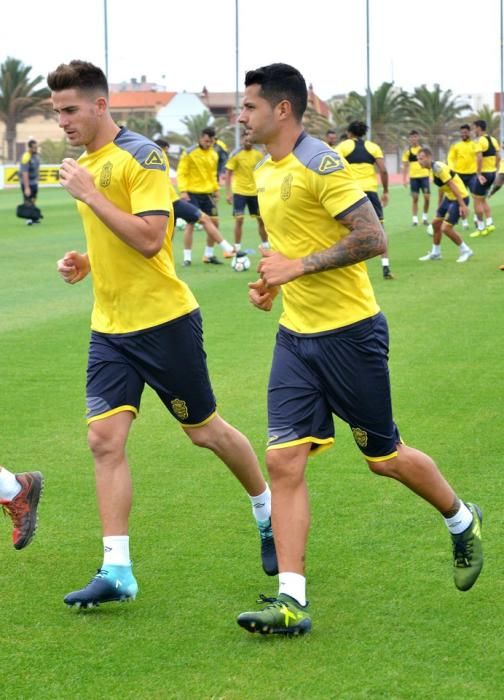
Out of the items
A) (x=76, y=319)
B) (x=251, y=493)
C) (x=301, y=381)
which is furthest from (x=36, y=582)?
(x=76, y=319)

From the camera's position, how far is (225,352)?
12.7 m

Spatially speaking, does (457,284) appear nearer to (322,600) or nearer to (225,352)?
(225,352)


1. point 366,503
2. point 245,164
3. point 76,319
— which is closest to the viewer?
point 366,503

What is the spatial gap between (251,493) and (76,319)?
9.26 m

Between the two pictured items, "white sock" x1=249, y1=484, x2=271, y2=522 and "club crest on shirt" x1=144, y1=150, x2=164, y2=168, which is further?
"white sock" x1=249, y1=484, x2=271, y2=522

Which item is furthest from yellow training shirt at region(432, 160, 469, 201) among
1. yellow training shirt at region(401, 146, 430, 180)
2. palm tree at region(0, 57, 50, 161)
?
palm tree at region(0, 57, 50, 161)

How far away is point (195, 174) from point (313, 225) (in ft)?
57.8

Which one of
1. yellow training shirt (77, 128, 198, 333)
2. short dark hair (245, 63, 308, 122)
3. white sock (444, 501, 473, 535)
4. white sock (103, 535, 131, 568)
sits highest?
short dark hair (245, 63, 308, 122)

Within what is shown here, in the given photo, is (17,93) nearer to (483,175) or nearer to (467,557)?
(483,175)

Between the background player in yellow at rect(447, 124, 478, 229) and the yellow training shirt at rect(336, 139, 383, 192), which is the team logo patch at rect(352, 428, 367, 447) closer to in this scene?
the yellow training shirt at rect(336, 139, 383, 192)

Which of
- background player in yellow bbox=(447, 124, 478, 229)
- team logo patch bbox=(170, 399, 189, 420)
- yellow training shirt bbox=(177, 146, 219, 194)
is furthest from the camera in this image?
background player in yellow bbox=(447, 124, 478, 229)

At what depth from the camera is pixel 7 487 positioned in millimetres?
5863

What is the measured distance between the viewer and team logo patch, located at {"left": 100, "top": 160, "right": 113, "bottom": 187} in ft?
18.3

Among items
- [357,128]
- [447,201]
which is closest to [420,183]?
[447,201]
